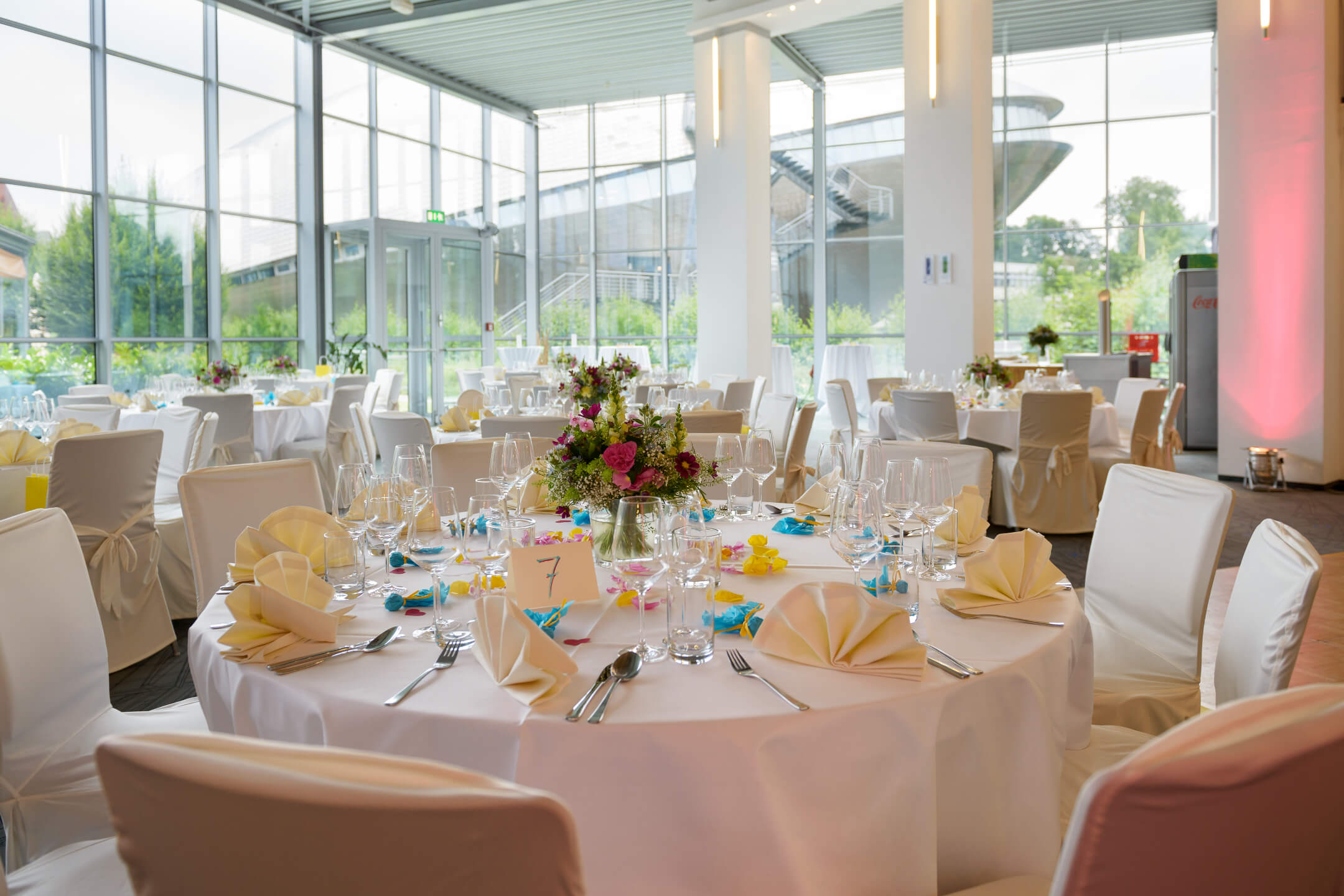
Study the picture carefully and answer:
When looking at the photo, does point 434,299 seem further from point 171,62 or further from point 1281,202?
point 1281,202

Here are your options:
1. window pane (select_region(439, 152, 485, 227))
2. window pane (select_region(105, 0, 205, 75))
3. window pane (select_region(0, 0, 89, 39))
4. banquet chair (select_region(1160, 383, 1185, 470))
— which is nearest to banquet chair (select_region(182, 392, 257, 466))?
window pane (select_region(0, 0, 89, 39))

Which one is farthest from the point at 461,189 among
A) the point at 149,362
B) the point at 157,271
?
the point at 149,362

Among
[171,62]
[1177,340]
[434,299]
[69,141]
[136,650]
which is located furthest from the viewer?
[434,299]

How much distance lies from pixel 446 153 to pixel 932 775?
1453cm

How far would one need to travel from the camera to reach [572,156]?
52.9ft

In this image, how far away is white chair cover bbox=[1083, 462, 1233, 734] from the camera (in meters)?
2.25

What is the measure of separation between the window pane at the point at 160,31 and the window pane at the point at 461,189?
4.18m

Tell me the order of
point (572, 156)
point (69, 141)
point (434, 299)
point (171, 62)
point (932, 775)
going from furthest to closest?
point (572, 156) → point (434, 299) → point (171, 62) → point (69, 141) → point (932, 775)

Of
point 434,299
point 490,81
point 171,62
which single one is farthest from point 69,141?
point 490,81

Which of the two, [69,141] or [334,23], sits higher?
[334,23]

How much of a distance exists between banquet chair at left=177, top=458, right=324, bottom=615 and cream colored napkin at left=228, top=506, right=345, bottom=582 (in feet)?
1.20

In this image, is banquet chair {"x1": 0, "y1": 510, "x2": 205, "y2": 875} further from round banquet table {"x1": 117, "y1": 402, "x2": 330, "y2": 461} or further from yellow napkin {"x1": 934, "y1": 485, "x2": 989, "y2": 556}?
round banquet table {"x1": 117, "y1": 402, "x2": 330, "y2": 461}

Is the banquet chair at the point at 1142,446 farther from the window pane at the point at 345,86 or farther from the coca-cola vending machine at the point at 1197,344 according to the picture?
the window pane at the point at 345,86

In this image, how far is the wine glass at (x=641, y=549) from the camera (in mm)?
1604
